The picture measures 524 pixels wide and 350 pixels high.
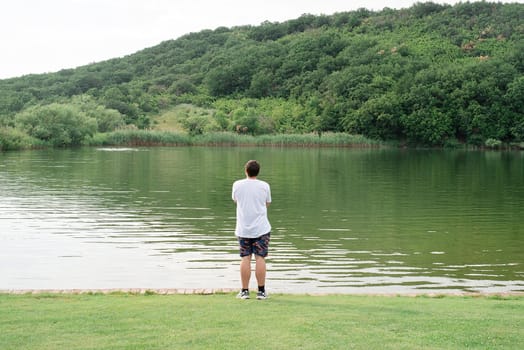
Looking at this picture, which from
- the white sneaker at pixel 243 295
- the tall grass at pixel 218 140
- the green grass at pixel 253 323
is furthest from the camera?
the tall grass at pixel 218 140

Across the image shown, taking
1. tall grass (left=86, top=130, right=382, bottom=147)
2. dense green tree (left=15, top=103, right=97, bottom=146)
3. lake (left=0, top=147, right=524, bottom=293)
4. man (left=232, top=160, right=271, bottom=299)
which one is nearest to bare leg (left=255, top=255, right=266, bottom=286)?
man (left=232, top=160, right=271, bottom=299)

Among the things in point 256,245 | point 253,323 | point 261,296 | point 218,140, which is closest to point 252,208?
point 256,245

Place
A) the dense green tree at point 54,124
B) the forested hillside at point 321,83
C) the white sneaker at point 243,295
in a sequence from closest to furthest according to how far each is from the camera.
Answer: the white sneaker at point 243,295
the dense green tree at point 54,124
the forested hillside at point 321,83

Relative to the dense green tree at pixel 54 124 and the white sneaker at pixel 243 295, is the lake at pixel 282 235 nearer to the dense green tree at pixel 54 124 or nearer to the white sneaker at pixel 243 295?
the white sneaker at pixel 243 295

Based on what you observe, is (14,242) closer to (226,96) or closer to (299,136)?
(299,136)

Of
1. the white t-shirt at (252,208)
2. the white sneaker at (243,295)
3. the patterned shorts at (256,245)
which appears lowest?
the white sneaker at (243,295)

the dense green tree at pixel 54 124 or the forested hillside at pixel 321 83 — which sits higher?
the forested hillside at pixel 321 83

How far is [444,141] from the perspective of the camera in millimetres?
94500

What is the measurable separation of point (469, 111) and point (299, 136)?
81.1 feet

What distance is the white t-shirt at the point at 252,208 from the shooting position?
9781 millimetres

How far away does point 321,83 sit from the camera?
12688 centimetres

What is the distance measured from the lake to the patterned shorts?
215 cm

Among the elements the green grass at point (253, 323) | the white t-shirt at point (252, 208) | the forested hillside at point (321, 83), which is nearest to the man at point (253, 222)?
the white t-shirt at point (252, 208)

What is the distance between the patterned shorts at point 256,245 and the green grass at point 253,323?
71 centimetres
